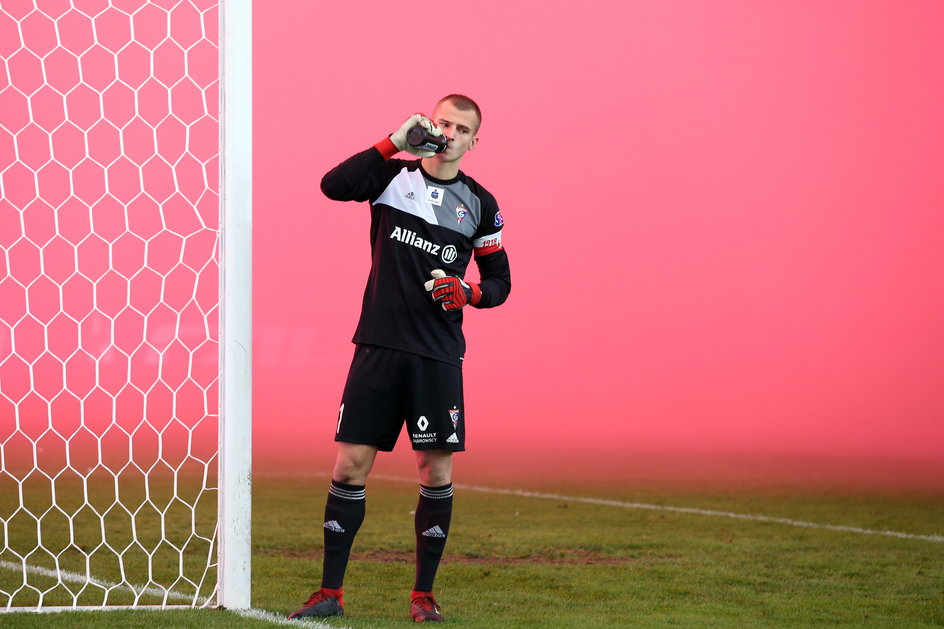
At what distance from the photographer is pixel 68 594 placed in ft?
13.5

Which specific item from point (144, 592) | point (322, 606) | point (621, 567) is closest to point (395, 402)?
point (322, 606)

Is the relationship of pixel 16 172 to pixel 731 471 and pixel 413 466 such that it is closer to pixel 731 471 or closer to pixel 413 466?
pixel 413 466

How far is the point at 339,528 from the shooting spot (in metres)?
3.56

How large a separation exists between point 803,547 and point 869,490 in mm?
3141

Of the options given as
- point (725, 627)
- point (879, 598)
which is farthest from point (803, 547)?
point (725, 627)

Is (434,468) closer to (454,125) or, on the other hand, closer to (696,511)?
(454,125)

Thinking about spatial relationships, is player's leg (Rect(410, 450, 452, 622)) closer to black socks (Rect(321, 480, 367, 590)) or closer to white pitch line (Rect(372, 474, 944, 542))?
black socks (Rect(321, 480, 367, 590))

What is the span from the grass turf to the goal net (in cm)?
51

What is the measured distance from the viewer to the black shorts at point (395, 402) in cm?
353

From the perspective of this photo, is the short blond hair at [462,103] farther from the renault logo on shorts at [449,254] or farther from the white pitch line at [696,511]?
the white pitch line at [696,511]

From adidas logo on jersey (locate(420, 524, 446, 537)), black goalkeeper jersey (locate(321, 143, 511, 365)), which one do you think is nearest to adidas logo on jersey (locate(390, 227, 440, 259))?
black goalkeeper jersey (locate(321, 143, 511, 365))

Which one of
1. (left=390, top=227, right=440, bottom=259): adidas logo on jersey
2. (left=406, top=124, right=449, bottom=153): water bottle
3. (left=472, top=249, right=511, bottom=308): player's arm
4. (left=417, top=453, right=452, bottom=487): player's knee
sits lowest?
(left=417, top=453, right=452, bottom=487): player's knee

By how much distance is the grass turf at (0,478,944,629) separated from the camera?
3883 millimetres

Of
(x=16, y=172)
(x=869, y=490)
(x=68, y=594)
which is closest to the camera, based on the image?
(x=68, y=594)
